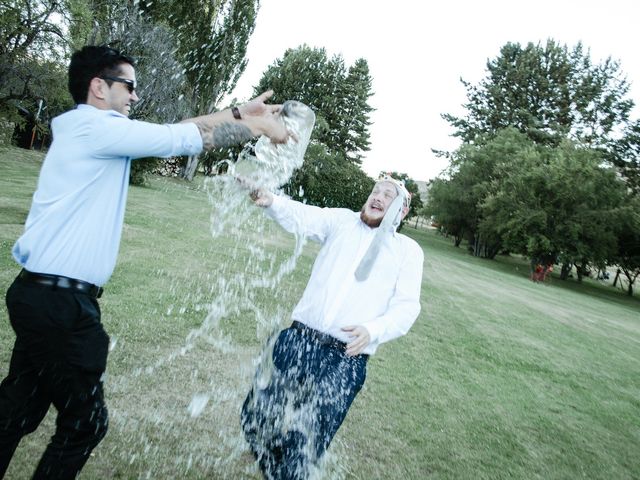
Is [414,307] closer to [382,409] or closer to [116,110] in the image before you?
[116,110]

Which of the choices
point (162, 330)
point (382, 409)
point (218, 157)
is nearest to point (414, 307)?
point (382, 409)

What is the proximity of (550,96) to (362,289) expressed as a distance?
61.6 metres

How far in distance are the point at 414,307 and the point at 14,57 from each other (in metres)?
12.0

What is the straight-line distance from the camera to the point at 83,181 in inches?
83.9

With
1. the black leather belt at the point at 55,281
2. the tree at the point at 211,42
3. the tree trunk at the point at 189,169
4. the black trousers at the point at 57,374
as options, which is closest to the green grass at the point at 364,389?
→ the black trousers at the point at 57,374

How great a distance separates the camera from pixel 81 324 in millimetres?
2174

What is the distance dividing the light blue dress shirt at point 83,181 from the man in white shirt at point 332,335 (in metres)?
1.35

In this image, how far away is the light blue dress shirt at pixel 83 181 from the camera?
207 centimetres

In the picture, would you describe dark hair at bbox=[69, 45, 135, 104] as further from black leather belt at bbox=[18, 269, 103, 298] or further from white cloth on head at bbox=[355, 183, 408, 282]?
white cloth on head at bbox=[355, 183, 408, 282]

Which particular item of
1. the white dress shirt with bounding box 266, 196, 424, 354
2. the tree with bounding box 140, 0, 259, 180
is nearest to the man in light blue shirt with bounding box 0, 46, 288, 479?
the white dress shirt with bounding box 266, 196, 424, 354

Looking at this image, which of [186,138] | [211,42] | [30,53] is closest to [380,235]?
[186,138]

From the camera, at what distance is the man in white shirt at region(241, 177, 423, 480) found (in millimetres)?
2959

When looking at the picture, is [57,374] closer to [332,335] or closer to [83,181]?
[83,181]

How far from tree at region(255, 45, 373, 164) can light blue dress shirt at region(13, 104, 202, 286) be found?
5577cm
